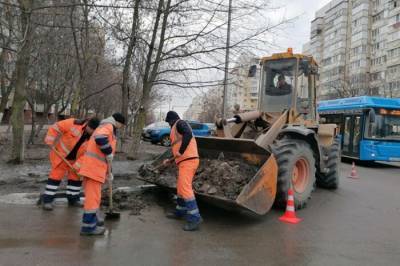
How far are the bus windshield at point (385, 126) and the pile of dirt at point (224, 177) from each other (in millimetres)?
11223

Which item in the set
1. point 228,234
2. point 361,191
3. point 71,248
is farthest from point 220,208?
point 361,191

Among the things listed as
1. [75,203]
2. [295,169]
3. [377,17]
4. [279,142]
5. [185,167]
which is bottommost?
[75,203]

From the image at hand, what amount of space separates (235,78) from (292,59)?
12.0 feet

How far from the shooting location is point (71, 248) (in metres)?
4.70

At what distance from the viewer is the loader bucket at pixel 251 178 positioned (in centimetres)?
572

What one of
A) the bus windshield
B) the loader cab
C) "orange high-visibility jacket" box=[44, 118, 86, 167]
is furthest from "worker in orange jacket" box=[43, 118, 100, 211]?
the bus windshield

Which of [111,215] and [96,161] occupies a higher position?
[96,161]

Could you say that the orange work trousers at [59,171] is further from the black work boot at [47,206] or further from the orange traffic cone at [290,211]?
the orange traffic cone at [290,211]

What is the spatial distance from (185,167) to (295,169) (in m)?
2.62

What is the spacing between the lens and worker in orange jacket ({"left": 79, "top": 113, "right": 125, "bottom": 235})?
5.18 m

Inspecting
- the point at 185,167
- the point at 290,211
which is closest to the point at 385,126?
the point at 290,211

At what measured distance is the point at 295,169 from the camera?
743cm

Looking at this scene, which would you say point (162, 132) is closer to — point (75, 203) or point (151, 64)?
point (151, 64)

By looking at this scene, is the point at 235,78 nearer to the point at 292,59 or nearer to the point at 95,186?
the point at 292,59
